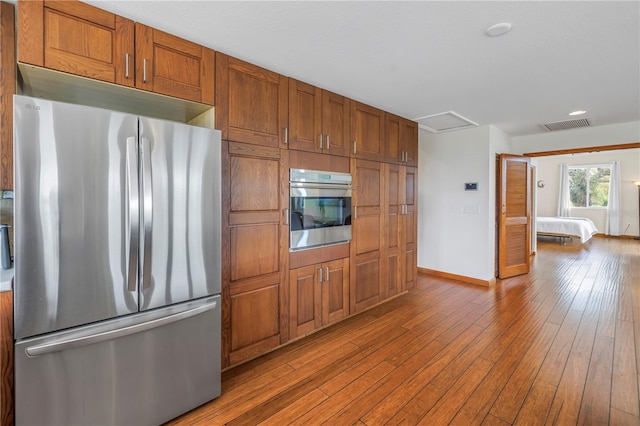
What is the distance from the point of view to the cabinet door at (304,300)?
262 centimetres

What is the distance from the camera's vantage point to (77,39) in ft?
5.31

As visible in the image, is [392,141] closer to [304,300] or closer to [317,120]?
[317,120]

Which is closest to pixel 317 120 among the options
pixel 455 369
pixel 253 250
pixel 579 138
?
pixel 253 250

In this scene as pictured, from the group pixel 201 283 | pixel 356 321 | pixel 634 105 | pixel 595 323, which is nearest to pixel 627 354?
pixel 595 323

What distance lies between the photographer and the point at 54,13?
5.09ft

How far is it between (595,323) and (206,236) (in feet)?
13.0

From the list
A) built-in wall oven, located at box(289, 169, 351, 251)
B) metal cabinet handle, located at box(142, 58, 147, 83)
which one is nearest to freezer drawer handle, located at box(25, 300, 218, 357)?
built-in wall oven, located at box(289, 169, 351, 251)

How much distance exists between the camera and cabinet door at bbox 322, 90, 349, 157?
284 centimetres

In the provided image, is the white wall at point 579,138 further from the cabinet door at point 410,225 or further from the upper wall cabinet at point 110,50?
the upper wall cabinet at point 110,50

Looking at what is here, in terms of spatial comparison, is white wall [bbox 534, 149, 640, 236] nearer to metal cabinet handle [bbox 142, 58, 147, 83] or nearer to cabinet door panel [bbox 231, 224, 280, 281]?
cabinet door panel [bbox 231, 224, 280, 281]

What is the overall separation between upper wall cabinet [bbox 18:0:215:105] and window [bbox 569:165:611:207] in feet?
39.1

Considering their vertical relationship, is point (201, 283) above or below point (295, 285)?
above

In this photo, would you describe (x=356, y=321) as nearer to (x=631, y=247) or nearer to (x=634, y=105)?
(x=634, y=105)

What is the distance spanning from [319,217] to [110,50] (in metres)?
1.93
